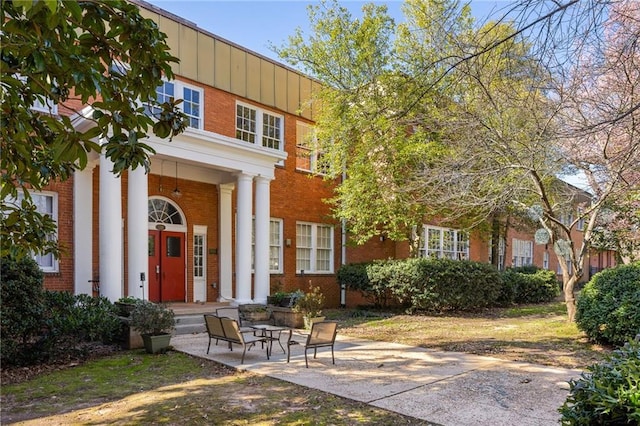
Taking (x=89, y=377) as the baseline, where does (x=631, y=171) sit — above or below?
above

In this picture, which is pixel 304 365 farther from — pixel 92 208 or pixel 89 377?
pixel 92 208

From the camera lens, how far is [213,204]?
15.8m

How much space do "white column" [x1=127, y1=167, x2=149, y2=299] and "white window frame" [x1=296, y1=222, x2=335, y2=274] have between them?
7269 mm

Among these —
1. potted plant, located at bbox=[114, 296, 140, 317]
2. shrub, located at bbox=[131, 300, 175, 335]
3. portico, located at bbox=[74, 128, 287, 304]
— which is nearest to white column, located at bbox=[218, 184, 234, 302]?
→ portico, located at bbox=[74, 128, 287, 304]

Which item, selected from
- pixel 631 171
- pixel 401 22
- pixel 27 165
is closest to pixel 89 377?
pixel 27 165

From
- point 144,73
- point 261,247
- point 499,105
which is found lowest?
point 261,247

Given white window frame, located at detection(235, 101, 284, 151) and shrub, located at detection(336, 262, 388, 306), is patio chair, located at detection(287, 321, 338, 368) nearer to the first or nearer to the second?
shrub, located at detection(336, 262, 388, 306)

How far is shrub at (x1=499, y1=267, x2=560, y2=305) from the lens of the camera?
20.2m

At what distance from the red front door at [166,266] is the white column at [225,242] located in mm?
1298

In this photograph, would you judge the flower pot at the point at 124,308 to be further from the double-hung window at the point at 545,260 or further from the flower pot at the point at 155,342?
the double-hung window at the point at 545,260

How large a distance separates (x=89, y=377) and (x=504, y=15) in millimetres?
7818

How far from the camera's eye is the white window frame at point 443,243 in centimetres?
2150

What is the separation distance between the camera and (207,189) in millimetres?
15617

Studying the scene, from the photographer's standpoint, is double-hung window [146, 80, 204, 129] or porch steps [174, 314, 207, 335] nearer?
porch steps [174, 314, 207, 335]
